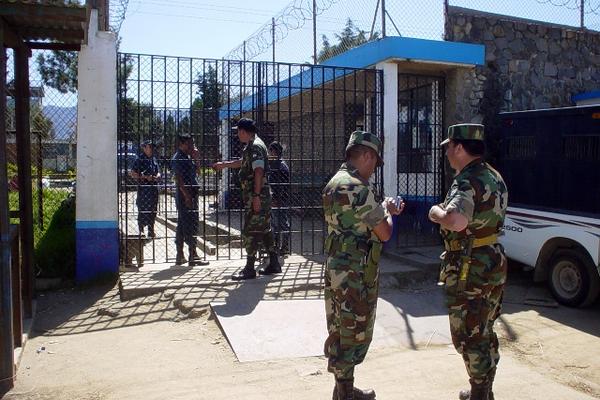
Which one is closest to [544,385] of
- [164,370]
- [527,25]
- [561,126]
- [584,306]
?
[584,306]

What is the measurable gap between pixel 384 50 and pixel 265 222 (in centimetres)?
316

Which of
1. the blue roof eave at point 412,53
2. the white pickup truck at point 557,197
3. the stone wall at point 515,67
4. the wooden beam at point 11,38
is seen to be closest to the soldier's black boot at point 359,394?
the white pickup truck at point 557,197

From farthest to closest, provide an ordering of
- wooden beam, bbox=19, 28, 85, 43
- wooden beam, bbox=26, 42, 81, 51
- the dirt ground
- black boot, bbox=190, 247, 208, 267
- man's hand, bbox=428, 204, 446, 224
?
black boot, bbox=190, 247, 208, 267 < wooden beam, bbox=26, 42, 81, 51 < wooden beam, bbox=19, 28, 85, 43 < the dirt ground < man's hand, bbox=428, 204, 446, 224

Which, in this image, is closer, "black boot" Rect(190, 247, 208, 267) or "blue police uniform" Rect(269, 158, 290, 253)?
"black boot" Rect(190, 247, 208, 267)

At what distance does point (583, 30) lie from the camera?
31.2 ft

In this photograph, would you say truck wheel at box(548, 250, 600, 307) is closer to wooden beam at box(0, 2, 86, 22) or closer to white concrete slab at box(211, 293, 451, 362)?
white concrete slab at box(211, 293, 451, 362)

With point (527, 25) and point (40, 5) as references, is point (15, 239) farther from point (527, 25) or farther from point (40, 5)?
point (527, 25)

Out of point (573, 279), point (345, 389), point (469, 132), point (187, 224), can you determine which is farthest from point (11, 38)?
point (573, 279)

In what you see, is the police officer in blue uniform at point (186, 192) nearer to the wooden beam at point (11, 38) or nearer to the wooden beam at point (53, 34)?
the wooden beam at point (53, 34)

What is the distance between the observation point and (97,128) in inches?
250

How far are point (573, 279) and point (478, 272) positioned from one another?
321 centimetres

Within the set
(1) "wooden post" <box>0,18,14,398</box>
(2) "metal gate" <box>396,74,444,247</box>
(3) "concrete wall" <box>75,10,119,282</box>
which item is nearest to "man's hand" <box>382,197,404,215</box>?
(1) "wooden post" <box>0,18,14,398</box>

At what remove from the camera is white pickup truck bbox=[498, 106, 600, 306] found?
562cm

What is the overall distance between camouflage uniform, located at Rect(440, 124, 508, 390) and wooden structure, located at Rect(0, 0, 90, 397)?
287 cm
